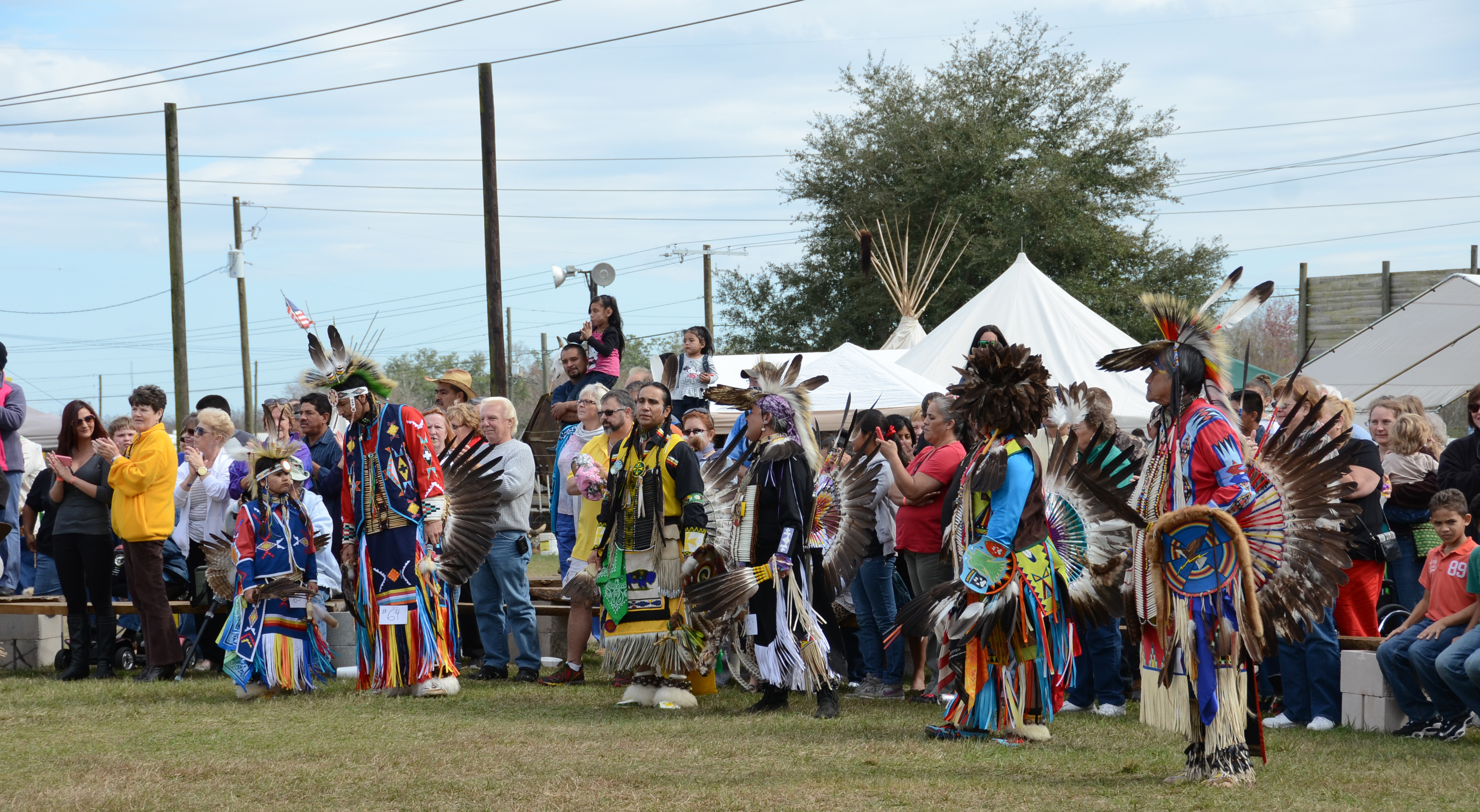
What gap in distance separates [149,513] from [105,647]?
956 millimetres

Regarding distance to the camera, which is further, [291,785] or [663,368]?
[663,368]

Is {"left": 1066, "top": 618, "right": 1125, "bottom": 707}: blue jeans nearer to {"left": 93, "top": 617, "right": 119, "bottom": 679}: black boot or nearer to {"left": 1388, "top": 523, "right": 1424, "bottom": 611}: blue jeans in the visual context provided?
{"left": 1388, "top": 523, "right": 1424, "bottom": 611}: blue jeans

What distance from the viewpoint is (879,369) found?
38.8 ft

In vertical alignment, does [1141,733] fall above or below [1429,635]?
below

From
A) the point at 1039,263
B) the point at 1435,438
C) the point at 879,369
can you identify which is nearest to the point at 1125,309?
the point at 1039,263

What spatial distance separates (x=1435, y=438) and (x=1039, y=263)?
1878 centimetres

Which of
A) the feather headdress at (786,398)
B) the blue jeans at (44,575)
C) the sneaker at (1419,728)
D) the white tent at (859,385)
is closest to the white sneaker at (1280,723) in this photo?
the sneaker at (1419,728)

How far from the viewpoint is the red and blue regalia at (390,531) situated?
6.59 metres

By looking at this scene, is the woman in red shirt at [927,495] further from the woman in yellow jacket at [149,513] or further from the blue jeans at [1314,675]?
the woman in yellow jacket at [149,513]

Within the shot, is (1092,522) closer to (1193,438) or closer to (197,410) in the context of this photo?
Answer: (1193,438)

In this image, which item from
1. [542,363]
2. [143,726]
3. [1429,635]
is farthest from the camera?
[542,363]

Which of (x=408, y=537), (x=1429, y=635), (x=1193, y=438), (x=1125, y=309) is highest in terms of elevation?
(x=1125, y=309)

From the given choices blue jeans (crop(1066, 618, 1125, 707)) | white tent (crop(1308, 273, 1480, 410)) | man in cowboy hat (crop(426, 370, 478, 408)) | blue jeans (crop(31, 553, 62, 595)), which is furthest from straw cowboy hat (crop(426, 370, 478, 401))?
white tent (crop(1308, 273, 1480, 410))

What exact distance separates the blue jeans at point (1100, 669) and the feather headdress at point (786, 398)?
1533 millimetres
